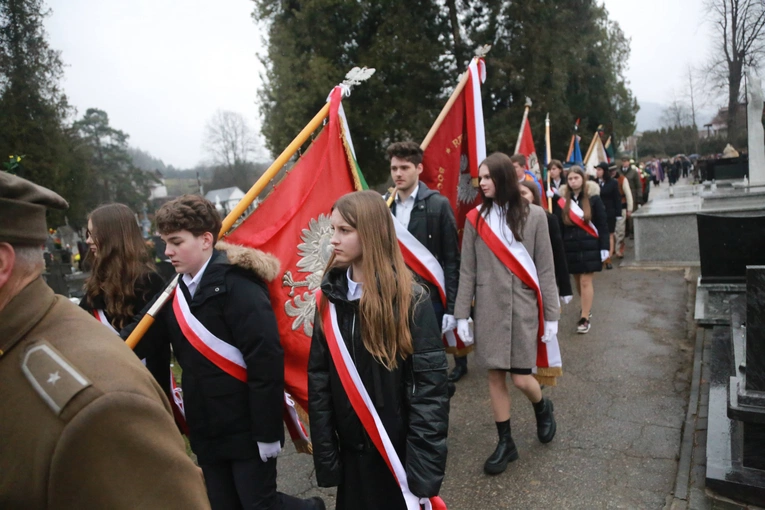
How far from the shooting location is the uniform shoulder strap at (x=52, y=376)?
968 mm

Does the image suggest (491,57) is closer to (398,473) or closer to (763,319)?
(763,319)

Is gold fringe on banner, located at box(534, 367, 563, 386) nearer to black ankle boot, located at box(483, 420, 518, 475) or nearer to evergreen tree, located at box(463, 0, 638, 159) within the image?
black ankle boot, located at box(483, 420, 518, 475)

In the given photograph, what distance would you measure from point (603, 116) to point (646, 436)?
77.1ft

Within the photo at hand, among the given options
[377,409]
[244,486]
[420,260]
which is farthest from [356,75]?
[244,486]

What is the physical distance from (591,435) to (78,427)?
12.5ft

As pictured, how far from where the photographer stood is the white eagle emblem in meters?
3.29

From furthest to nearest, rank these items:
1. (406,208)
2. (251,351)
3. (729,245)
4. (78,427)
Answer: (729,245), (406,208), (251,351), (78,427)

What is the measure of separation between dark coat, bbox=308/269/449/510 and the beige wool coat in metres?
1.30

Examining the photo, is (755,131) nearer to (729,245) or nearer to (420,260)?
(729,245)

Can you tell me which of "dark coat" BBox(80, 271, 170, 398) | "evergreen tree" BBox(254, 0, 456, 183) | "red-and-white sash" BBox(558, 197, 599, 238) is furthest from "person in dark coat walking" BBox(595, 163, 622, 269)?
"dark coat" BBox(80, 271, 170, 398)

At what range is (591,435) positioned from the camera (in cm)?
397

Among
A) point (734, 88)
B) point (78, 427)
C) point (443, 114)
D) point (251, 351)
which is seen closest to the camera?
point (78, 427)

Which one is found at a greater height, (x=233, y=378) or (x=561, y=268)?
(x=561, y=268)

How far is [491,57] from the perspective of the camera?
652 inches
